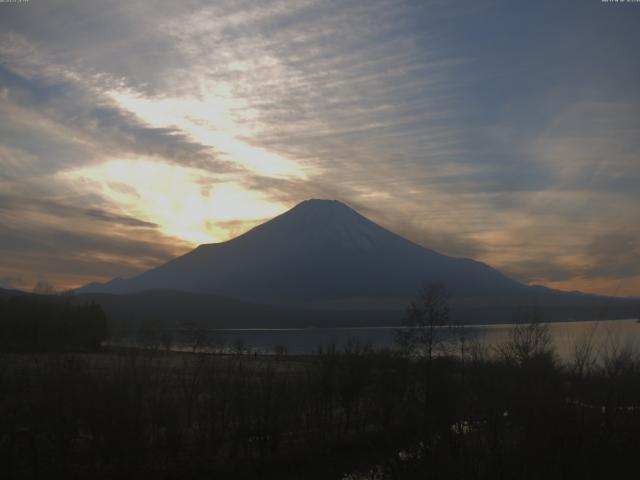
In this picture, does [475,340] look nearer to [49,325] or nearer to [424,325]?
[424,325]

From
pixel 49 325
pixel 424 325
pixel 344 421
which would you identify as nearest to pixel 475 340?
pixel 424 325

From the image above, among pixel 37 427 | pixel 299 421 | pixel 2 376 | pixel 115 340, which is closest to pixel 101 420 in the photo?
pixel 37 427

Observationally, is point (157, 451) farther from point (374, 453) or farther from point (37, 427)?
point (374, 453)

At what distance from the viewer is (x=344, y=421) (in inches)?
842

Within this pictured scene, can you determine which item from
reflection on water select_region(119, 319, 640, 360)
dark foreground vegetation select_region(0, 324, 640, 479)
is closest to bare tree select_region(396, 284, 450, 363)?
reflection on water select_region(119, 319, 640, 360)

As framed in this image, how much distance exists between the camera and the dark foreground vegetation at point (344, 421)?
326 inches

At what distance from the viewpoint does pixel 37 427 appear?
584 inches

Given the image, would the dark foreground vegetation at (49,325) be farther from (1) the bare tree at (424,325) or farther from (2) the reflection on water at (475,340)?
(1) the bare tree at (424,325)

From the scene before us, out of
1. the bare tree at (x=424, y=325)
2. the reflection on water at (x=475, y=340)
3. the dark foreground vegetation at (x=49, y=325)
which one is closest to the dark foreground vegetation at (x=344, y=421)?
the reflection on water at (x=475, y=340)

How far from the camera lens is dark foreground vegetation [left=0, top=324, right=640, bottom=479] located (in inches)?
326

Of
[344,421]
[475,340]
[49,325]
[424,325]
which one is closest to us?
[344,421]

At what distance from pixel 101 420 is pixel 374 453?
298 inches

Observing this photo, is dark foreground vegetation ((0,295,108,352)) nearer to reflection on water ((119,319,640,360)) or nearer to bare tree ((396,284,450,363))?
reflection on water ((119,319,640,360))

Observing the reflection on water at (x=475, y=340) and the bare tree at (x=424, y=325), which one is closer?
the reflection on water at (x=475, y=340)
